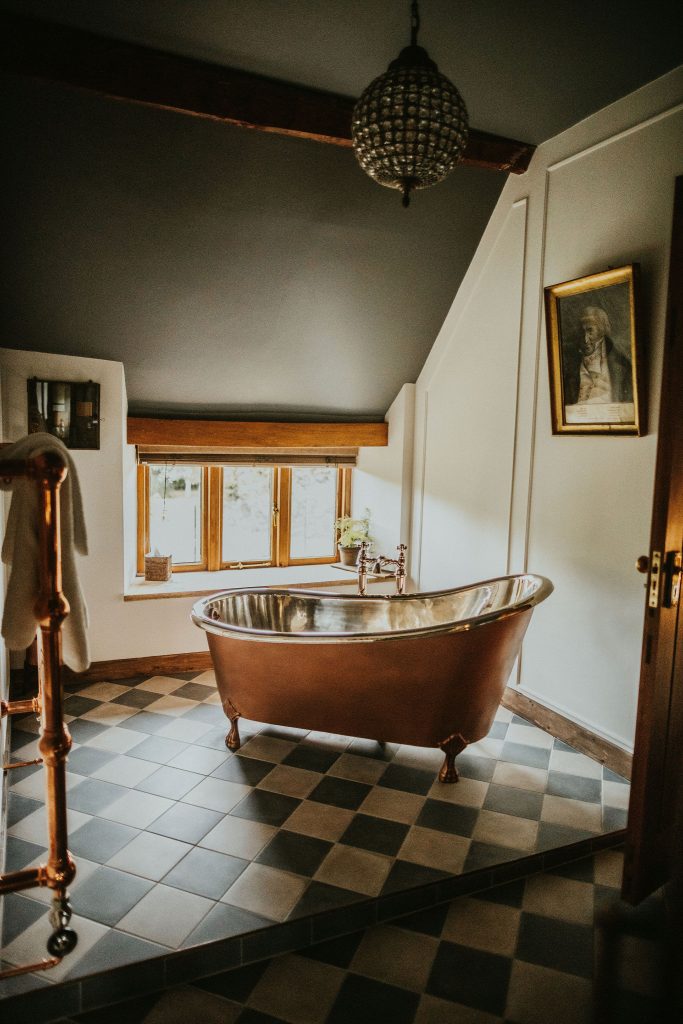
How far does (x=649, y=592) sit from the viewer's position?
2.03m

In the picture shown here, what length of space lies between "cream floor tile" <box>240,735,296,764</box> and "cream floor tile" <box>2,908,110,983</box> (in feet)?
3.63

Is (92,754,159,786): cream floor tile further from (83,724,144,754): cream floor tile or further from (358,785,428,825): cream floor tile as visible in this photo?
(358,785,428,825): cream floor tile

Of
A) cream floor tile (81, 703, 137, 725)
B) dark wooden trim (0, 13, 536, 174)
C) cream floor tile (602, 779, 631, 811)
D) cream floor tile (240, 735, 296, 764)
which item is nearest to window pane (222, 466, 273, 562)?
cream floor tile (81, 703, 137, 725)

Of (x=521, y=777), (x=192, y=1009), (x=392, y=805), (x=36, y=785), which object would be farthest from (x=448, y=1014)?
(x=36, y=785)

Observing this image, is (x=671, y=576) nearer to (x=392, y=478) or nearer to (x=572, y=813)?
(x=572, y=813)

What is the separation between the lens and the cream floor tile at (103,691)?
3.66 m

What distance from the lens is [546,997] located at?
1.80m

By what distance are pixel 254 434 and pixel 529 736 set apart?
2399 mm

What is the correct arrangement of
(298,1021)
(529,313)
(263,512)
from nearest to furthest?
(298,1021) → (529,313) → (263,512)

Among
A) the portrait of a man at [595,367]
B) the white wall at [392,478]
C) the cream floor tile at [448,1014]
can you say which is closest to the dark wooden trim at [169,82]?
the portrait of a man at [595,367]

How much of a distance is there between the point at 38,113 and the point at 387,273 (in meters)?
1.79

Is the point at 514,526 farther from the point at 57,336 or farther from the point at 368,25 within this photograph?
the point at 57,336

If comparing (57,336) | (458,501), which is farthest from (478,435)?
(57,336)

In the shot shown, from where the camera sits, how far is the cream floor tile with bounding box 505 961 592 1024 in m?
1.74
